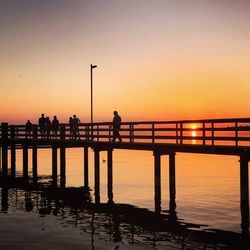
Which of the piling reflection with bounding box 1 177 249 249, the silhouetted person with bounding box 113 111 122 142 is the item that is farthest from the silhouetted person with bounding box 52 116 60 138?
the silhouetted person with bounding box 113 111 122 142

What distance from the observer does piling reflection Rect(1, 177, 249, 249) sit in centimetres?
1638

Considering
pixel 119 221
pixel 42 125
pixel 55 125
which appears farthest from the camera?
pixel 42 125

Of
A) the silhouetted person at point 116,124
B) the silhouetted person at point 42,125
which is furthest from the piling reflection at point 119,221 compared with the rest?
the silhouetted person at point 42,125

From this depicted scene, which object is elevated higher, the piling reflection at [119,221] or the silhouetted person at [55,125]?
the silhouetted person at [55,125]

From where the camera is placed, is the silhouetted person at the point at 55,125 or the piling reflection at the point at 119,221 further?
the silhouetted person at the point at 55,125

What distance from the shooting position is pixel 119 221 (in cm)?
2005

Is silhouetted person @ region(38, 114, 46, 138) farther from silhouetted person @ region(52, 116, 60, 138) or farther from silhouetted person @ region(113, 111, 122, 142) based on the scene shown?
silhouetted person @ region(113, 111, 122, 142)

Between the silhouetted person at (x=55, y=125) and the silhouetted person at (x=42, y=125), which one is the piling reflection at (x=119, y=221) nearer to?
the silhouetted person at (x=55, y=125)

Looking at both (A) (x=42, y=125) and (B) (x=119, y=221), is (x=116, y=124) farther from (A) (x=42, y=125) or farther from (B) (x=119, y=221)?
(A) (x=42, y=125)

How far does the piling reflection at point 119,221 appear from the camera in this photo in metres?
16.4

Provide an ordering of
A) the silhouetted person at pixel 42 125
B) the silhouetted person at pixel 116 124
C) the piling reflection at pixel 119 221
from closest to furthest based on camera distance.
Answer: the piling reflection at pixel 119 221 → the silhouetted person at pixel 116 124 → the silhouetted person at pixel 42 125

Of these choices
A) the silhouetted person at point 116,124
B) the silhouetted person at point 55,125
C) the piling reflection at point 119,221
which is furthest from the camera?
the silhouetted person at point 55,125

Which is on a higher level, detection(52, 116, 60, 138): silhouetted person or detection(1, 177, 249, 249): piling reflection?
detection(52, 116, 60, 138): silhouetted person

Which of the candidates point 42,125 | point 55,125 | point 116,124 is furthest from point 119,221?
point 42,125
